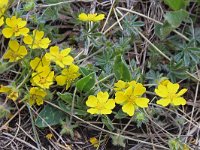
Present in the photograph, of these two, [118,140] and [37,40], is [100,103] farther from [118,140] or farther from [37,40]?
[37,40]

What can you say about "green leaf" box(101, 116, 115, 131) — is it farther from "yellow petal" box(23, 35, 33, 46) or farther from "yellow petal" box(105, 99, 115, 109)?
"yellow petal" box(23, 35, 33, 46)

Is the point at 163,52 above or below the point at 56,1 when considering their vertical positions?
below

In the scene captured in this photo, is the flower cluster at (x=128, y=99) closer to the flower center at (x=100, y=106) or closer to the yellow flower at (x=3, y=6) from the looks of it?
the flower center at (x=100, y=106)

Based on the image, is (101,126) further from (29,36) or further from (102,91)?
(29,36)

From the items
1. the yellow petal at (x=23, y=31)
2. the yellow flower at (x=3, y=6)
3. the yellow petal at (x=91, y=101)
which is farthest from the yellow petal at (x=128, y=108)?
the yellow flower at (x=3, y=6)

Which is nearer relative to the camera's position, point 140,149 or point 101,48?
point 140,149

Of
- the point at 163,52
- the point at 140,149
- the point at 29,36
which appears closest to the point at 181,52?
the point at 163,52

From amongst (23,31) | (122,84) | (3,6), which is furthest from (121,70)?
(3,6)
